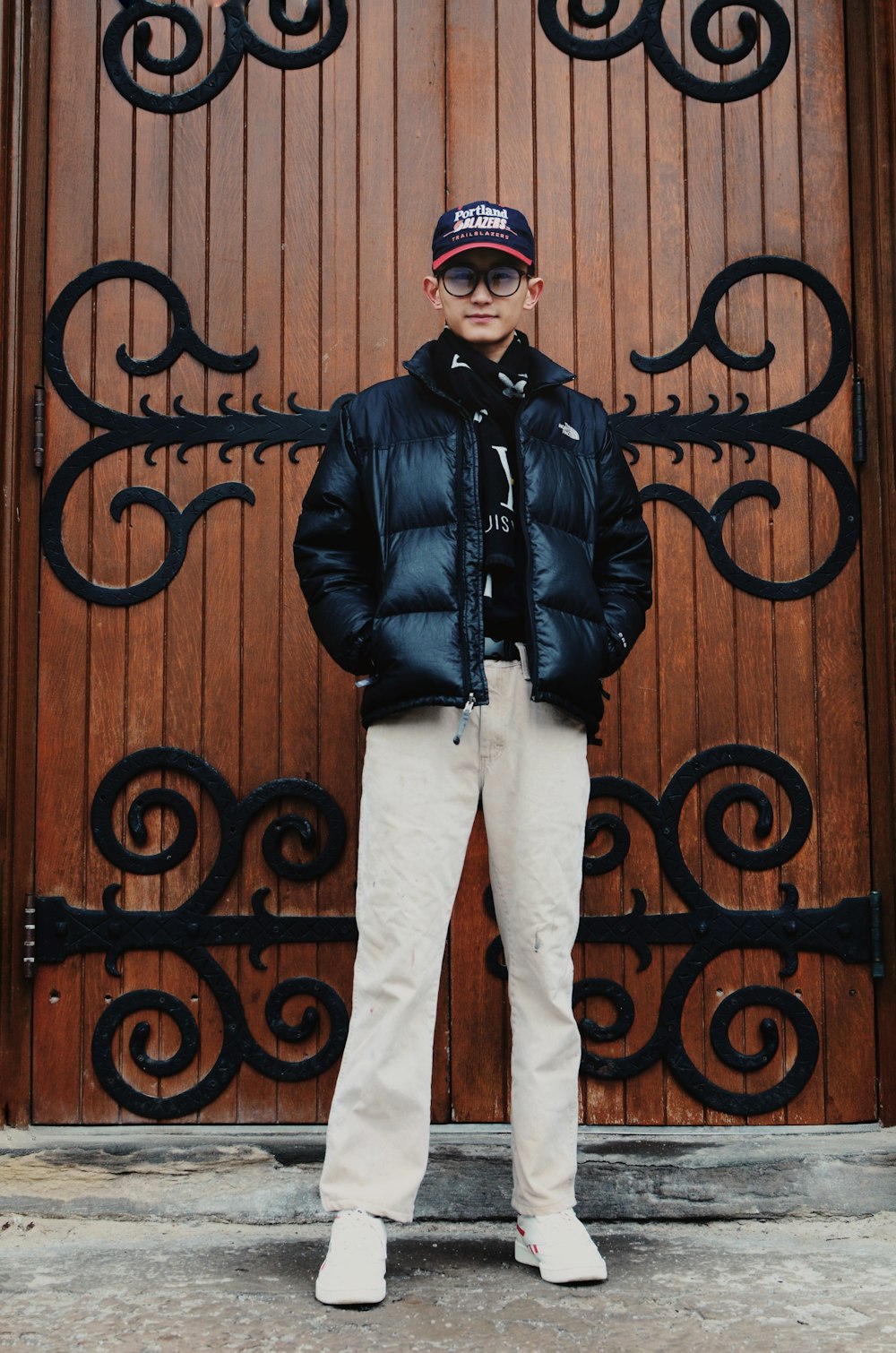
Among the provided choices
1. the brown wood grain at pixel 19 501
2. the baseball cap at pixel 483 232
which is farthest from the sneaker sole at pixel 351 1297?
the baseball cap at pixel 483 232

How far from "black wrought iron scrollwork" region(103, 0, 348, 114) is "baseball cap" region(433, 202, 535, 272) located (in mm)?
909

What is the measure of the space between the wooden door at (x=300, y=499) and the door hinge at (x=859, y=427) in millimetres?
26

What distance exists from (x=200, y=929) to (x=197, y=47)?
1.90m

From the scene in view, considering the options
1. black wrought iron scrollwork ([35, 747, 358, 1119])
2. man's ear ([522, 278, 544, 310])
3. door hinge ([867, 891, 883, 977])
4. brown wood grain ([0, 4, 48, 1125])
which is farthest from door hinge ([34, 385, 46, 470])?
door hinge ([867, 891, 883, 977])

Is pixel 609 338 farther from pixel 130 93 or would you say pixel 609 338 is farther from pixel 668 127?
pixel 130 93

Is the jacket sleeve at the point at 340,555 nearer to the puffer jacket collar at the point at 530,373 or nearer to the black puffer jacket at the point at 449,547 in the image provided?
the black puffer jacket at the point at 449,547

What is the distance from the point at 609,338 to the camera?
2.70m

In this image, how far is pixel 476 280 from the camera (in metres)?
2.10

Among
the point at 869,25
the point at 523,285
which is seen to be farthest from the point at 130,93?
the point at 869,25

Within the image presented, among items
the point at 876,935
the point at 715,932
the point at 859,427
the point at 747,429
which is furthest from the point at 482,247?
the point at 876,935

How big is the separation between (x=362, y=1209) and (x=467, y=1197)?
1.67ft

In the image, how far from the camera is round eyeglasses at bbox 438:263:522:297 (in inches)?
82.5

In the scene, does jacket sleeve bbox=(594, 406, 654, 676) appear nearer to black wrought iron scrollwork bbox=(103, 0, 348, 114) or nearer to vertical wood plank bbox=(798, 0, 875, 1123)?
vertical wood plank bbox=(798, 0, 875, 1123)

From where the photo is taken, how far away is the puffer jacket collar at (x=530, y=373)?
6.84 ft
